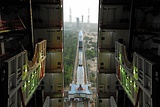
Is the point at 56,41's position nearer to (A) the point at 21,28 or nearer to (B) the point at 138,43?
(A) the point at 21,28

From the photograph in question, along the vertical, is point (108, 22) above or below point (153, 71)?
above

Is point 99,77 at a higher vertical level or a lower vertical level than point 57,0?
lower

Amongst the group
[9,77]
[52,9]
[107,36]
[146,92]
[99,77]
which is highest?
[52,9]

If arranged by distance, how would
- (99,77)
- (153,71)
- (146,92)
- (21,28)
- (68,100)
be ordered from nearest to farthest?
(153,71), (146,92), (21,28), (99,77), (68,100)

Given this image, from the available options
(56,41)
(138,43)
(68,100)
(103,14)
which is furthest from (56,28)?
(68,100)

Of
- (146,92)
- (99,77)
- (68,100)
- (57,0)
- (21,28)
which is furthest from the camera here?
(68,100)

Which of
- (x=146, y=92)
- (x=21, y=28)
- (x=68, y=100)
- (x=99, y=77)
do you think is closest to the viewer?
(x=146, y=92)

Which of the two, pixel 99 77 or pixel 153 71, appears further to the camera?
pixel 99 77

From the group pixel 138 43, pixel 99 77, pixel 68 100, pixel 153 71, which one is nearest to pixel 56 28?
pixel 99 77

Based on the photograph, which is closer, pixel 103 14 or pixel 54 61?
pixel 103 14

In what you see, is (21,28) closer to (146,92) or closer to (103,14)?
(103,14)
